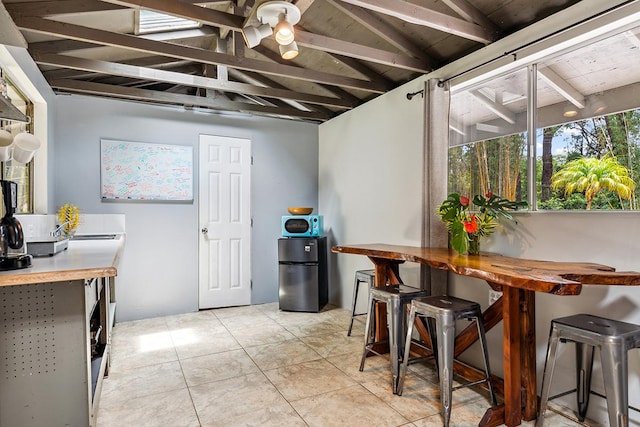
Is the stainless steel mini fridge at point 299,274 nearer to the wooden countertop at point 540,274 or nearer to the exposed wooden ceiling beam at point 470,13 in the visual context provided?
the wooden countertop at point 540,274

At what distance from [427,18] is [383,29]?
558mm

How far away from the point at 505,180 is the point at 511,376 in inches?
53.0

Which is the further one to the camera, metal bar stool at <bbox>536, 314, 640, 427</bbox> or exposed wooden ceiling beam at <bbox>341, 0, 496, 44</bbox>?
exposed wooden ceiling beam at <bbox>341, 0, 496, 44</bbox>

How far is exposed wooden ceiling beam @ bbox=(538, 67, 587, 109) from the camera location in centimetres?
224

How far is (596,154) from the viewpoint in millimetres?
2143

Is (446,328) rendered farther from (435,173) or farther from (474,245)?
(435,173)

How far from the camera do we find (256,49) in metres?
3.73

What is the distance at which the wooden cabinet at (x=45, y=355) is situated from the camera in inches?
62.2

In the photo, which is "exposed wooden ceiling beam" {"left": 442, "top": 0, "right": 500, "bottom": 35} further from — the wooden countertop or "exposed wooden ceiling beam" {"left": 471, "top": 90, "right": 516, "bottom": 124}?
the wooden countertop

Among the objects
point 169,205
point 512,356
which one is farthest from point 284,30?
point 169,205

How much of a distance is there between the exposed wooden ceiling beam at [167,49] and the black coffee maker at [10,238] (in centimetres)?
128

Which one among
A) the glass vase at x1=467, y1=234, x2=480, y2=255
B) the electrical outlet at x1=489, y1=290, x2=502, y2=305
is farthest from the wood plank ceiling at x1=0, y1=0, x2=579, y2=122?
the electrical outlet at x1=489, y1=290, x2=502, y2=305

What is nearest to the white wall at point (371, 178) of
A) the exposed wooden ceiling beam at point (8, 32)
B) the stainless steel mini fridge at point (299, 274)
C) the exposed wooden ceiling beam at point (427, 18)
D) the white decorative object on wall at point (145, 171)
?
the stainless steel mini fridge at point (299, 274)

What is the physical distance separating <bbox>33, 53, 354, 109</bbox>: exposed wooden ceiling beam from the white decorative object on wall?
984 millimetres
